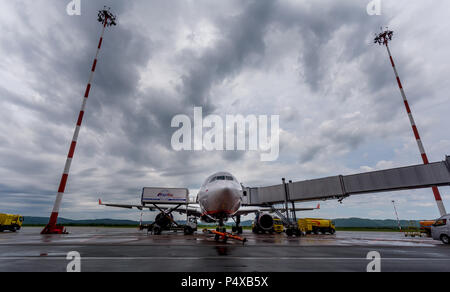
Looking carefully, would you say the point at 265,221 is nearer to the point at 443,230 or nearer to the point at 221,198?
the point at 221,198

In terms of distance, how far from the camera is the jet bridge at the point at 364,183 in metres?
20.0

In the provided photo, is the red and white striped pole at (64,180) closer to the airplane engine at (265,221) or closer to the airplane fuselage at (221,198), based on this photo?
the airplane fuselage at (221,198)

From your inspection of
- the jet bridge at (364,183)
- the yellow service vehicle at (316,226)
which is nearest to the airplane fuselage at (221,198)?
the jet bridge at (364,183)

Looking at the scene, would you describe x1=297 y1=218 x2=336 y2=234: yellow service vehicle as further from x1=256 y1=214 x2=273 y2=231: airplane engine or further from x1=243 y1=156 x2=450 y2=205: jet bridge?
x1=256 y1=214 x2=273 y2=231: airplane engine

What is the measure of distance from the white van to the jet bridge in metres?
8.00

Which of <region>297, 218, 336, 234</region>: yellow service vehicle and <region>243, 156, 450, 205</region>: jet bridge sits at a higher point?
<region>243, 156, 450, 205</region>: jet bridge

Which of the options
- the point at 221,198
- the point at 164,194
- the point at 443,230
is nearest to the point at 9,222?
the point at 164,194

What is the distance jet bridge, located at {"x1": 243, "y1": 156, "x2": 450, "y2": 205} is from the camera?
2002cm

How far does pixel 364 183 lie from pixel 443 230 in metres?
9.98

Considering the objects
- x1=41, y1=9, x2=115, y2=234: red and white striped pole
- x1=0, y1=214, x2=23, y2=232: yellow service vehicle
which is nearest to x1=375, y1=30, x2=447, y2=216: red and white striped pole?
x1=41, y1=9, x2=115, y2=234: red and white striped pole
